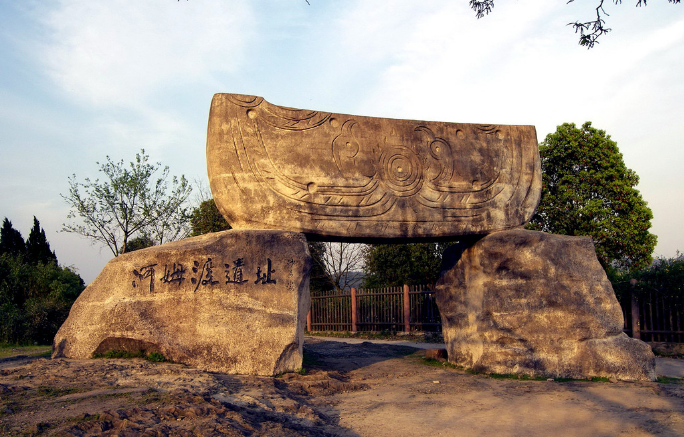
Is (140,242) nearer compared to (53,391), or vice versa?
(53,391)

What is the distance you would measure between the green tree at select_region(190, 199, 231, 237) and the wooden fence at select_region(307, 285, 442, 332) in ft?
14.7

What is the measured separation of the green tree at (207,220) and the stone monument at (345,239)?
1234 centimetres

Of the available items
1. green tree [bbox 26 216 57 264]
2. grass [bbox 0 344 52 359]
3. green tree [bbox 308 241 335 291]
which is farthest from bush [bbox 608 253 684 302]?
green tree [bbox 26 216 57 264]

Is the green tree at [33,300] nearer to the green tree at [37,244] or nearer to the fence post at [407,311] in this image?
the green tree at [37,244]

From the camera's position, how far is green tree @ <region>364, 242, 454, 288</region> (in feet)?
64.3

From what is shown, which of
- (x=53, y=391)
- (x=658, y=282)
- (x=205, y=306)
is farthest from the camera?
(x=658, y=282)

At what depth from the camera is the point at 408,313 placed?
1511cm

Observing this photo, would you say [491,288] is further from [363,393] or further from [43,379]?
[43,379]

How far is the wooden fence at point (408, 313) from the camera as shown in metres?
10.6

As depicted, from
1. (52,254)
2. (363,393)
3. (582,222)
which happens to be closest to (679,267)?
(582,222)

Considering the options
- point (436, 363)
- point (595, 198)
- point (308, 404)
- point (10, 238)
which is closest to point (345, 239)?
point (308, 404)

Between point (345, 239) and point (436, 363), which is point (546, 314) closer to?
point (436, 363)

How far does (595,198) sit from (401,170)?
10293 millimetres

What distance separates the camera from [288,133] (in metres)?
7.39
